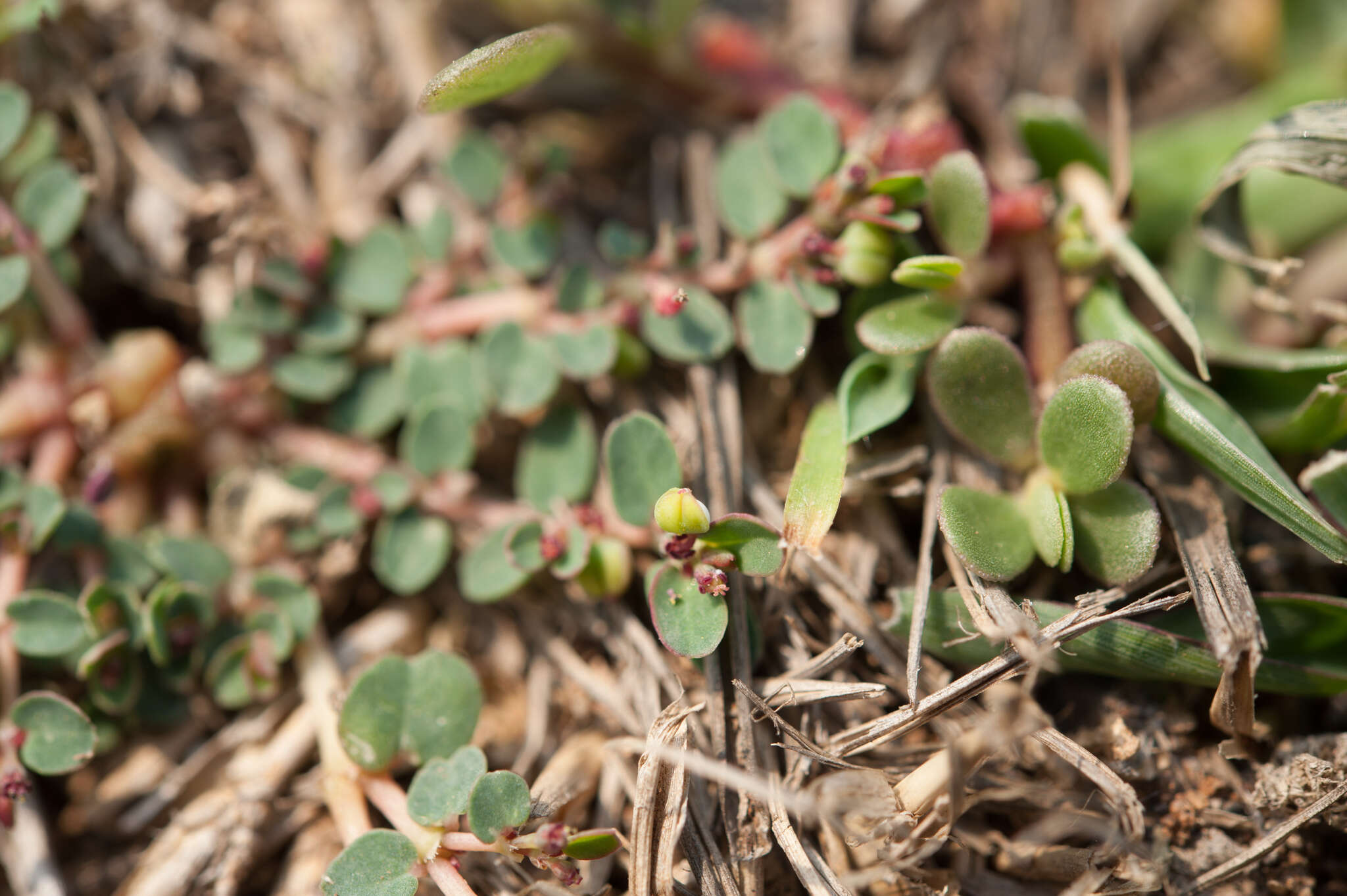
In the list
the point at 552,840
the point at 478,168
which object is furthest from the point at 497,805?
the point at 478,168

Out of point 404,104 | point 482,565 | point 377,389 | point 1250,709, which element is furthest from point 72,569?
point 1250,709

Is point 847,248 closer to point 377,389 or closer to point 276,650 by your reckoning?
point 377,389

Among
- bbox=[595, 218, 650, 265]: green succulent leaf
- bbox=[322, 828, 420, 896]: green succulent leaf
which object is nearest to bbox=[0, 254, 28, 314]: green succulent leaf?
bbox=[595, 218, 650, 265]: green succulent leaf

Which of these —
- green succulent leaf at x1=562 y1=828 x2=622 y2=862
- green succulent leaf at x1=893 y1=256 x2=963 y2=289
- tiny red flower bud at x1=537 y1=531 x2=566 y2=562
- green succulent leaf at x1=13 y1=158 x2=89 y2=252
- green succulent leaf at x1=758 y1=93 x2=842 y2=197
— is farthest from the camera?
green succulent leaf at x1=13 y1=158 x2=89 y2=252

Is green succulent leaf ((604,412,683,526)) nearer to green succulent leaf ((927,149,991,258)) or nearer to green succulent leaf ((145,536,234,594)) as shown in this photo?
green succulent leaf ((927,149,991,258))

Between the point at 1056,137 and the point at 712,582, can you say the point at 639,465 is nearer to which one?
the point at 712,582
